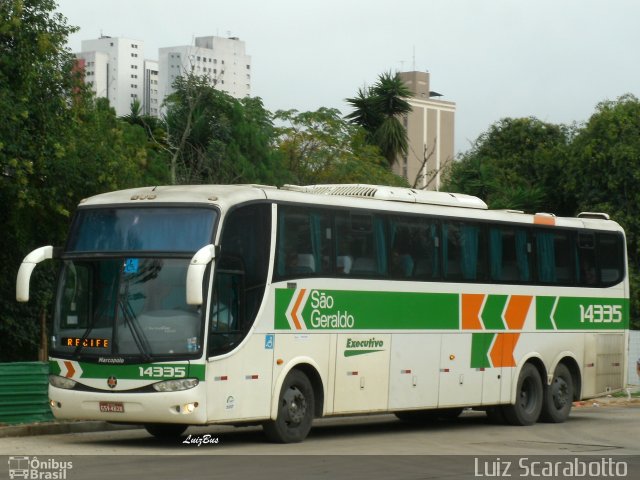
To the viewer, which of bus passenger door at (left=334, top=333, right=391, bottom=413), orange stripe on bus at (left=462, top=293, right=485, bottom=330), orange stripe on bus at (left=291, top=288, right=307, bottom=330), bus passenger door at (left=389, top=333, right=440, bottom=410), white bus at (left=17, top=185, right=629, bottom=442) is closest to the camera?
white bus at (left=17, top=185, right=629, bottom=442)

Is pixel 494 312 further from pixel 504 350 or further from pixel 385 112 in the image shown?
pixel 385 112

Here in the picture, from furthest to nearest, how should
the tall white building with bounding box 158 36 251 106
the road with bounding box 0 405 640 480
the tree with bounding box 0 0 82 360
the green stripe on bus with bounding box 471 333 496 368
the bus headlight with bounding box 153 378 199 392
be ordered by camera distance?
1. the tall white building with bounding box 158 36 251 106
2. the tree with bounding box 0 0 82 360
3. the green stripe on bus with bounding box 471 333 496 368
4. the bus headlight with bounding box 153 378 199 392
5. the road with bounding box 0 405 640 480

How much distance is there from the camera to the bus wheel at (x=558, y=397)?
76.7ft

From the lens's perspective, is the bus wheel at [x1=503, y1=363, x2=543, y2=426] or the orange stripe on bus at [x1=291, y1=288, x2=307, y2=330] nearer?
the orange stripe on bus at [x1=291, y1=288, x2=307, y2=330]

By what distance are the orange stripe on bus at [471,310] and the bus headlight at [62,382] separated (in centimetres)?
720

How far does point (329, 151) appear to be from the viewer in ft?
190

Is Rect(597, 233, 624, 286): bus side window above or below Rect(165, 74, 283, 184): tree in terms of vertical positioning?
below

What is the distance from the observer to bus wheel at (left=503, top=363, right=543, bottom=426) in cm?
2259

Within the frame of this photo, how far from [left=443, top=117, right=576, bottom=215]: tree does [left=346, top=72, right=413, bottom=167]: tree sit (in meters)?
3.64

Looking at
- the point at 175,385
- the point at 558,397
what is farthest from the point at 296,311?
the point at 558,397

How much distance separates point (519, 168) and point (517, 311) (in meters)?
45.5

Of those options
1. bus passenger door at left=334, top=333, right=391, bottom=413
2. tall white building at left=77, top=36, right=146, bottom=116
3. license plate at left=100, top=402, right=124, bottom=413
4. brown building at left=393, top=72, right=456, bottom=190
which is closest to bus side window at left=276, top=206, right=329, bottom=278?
bus passenger door at left=334, top=333, right=391, bottom=413

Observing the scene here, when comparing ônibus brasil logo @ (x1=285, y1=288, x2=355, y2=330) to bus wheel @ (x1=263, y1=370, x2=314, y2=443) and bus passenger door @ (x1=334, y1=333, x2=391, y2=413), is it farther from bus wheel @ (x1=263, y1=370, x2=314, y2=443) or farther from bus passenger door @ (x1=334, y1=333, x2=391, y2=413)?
bus wheel @ (x1=263, y1=370, x2=314, y2=443)

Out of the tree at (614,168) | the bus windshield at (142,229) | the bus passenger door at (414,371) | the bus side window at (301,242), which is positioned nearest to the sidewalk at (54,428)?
the bus windshield at (142,229)
